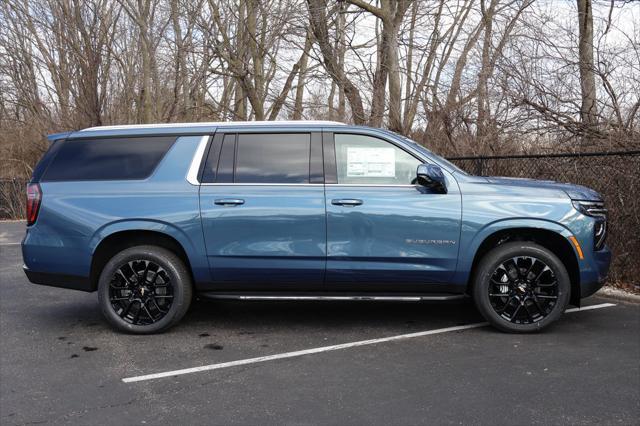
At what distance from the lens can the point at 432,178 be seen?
4.84 meters

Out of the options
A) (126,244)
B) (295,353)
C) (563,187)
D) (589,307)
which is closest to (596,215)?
(563,187)

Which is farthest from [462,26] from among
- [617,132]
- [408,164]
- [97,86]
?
[97,86]

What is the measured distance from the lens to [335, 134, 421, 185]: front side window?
5039 millimetres

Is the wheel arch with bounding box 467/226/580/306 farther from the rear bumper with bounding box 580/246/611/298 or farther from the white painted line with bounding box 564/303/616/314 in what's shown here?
the white painted line with bounding box 564/303/616/314

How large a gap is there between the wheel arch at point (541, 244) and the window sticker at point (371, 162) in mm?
1080

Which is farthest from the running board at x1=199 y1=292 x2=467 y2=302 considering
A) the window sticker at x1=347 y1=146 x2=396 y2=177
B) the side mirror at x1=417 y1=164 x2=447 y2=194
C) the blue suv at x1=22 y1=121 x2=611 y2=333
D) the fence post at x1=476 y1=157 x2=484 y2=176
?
the fence post at x1=476 y1=157 x2=484 y2=176

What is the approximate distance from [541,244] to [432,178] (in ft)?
4.22

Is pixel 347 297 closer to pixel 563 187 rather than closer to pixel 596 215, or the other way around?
pixel 563 187

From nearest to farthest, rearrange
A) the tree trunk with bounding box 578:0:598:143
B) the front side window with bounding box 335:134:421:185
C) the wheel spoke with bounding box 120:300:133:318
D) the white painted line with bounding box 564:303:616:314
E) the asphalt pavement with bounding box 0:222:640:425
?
the asphalt pavement with bounding box 0:222:640:425
the front side window with bounding box 335:134:421:185
the wheel spoke with bounding box 120:300:133:318
the white painted line with bounding box 564:303:616:314
the tree trunk with bounding box 578:0:598:143

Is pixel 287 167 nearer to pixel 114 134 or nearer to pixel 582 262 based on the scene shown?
pixel 114 134

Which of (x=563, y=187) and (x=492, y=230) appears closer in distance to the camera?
(x=492, y=230)

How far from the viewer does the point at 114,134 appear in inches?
206

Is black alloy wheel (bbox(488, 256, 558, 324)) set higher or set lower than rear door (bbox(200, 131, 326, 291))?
lower

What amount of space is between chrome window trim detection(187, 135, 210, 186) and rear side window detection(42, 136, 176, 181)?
0.26 meters
